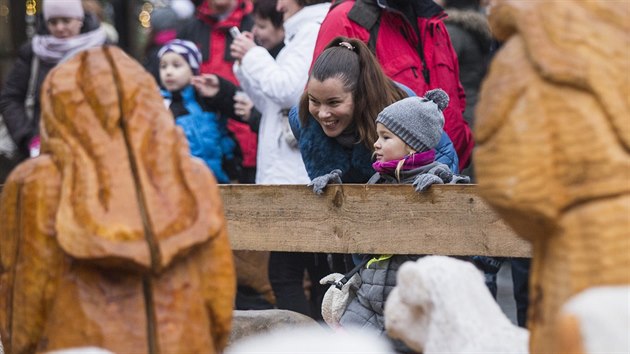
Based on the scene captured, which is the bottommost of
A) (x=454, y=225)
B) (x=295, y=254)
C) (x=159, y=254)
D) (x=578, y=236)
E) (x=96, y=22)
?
(x=295, y=254)

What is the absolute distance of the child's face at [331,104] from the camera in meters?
5.49

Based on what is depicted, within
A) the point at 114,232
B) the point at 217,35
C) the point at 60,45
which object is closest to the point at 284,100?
the point at 217,35

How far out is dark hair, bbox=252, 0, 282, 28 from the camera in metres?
7.09

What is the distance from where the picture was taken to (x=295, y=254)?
6633 mm

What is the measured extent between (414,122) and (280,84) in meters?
1.45

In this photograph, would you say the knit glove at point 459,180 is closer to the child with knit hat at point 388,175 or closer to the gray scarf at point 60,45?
the child with knit hat at point 388,175

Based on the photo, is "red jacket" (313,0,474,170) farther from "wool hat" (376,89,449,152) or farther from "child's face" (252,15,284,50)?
"child's face" (252,15,284,50)

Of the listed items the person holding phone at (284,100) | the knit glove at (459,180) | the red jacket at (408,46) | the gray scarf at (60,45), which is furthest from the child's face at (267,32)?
the knit glove at (459,180)

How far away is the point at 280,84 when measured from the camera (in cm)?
640

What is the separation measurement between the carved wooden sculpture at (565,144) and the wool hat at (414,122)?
222 cm

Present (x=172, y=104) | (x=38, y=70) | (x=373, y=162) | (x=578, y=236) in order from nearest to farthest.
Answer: (x=578, y=236) → (x=373, y=162) → (x=172, y=104) → (x=38, y=70)

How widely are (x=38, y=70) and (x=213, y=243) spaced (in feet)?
16.6

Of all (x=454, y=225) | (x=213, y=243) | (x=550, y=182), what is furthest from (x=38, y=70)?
(x=550, y=182)

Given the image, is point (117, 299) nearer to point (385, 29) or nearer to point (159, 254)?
point (159, 254)
